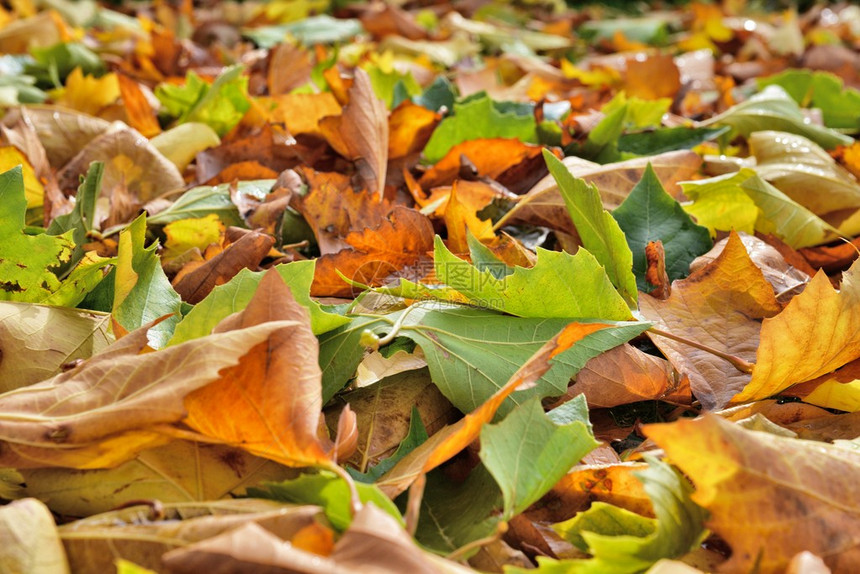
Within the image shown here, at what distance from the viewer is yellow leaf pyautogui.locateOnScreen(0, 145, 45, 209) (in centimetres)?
102

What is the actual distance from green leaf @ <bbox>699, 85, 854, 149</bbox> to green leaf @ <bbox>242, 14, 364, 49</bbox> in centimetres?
129

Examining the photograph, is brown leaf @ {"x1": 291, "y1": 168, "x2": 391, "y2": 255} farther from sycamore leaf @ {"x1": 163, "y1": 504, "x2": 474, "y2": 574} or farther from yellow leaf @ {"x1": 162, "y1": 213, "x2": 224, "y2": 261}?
sycamore leaf @ {"x1": 163, "y1": 504, "x2": 474, "y2": 574}

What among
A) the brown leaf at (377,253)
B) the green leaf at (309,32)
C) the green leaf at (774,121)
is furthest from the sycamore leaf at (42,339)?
the green leaf at (309,32)

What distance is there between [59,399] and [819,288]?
612 millimetres

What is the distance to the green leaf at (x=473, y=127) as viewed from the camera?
1191 mm

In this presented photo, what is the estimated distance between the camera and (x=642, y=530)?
598 mm

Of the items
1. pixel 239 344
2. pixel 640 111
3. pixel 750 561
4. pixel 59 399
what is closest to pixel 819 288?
pixel 750 561

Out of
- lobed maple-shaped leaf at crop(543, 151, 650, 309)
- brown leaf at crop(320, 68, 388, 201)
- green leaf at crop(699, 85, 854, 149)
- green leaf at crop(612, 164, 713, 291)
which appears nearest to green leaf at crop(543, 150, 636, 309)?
lobed maple-shaped leaf at crop(543, 151, 650, 309)

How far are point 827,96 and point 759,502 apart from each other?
1.29 meters

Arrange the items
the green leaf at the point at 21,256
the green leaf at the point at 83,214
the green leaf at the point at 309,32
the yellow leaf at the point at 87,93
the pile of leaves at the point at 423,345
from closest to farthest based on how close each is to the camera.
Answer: the pile of leaves at the point at 423,345, the green leaf at the point at 21,256, the green leaf at the point at 83,214, the yellow leaf at the point at 87,93, the green leaf at the point at 309,32

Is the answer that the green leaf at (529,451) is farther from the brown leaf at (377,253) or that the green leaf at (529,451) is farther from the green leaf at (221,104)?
the green leaf at (221,104)

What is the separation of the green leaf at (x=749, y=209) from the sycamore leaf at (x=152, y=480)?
2.12 feet

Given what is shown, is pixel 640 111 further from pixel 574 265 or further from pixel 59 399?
pixel 59 399

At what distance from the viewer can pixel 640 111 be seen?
1.41 m
